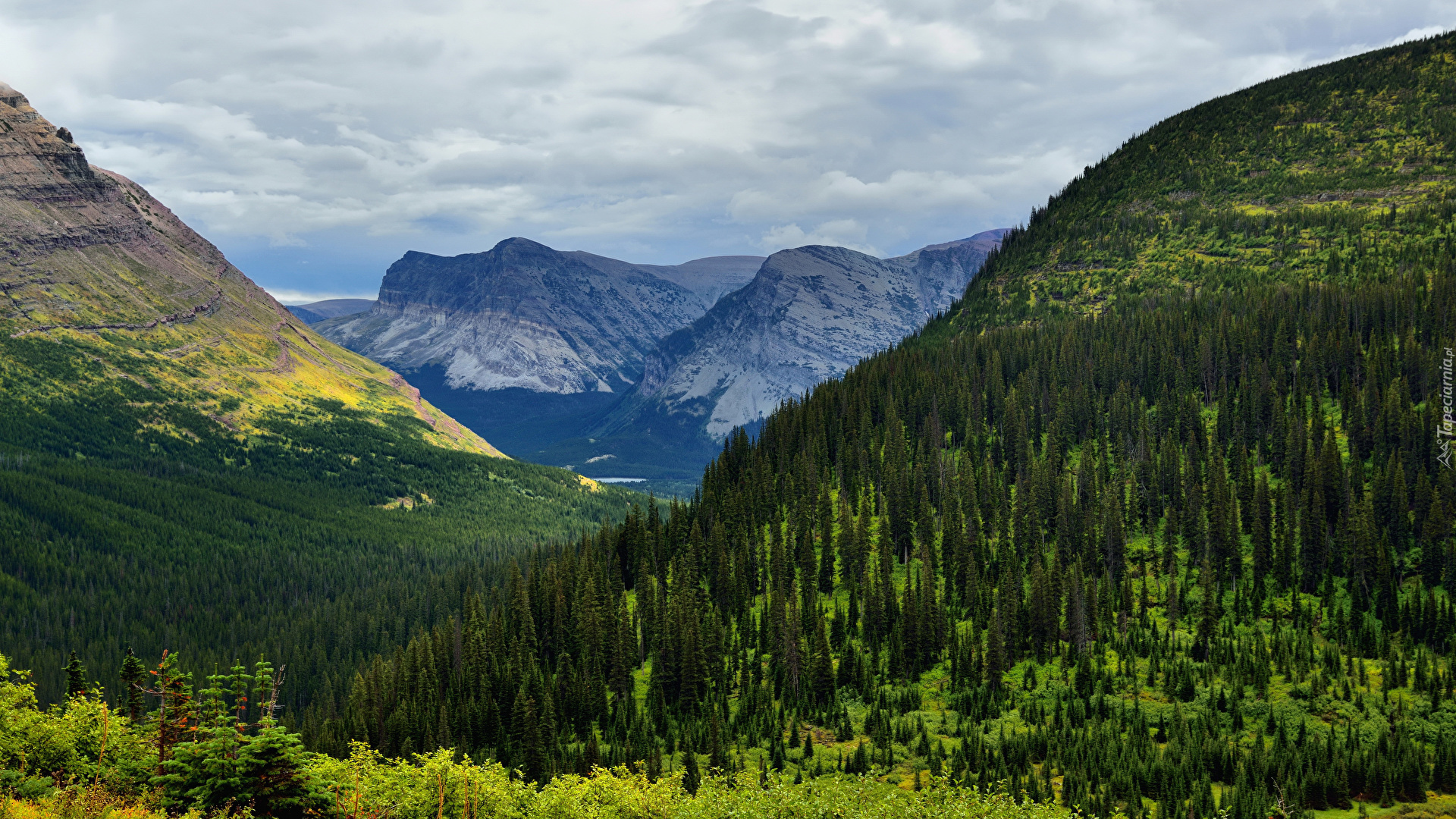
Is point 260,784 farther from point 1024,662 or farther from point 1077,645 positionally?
point 1077,645

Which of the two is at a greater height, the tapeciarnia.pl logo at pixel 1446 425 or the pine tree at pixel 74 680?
the tapeciarnia.pl logo at pixel 1446 425

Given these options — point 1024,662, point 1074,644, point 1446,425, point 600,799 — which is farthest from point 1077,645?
point 600,799

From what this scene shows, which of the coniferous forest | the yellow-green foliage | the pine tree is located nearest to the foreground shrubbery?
the yellow-green foliage

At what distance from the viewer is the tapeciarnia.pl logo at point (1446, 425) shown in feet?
559

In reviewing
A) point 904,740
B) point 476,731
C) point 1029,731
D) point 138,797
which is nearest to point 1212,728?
point 1029,731

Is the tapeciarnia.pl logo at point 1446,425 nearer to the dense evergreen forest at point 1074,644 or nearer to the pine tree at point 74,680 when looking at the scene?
the dense evergreen forest at point 1074,644

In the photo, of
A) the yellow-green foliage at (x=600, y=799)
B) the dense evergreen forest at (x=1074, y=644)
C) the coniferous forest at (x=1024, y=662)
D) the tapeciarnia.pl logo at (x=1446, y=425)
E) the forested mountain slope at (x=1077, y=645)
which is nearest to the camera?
the yellow-green foliage at (x=600, y=799)

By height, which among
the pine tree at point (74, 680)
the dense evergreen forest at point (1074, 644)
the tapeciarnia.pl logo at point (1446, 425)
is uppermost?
the tapeciarnia.pl logo at point (1446, 425)

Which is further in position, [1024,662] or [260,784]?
[1024,662]

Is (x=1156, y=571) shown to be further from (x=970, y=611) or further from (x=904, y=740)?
(x=904, y=740)

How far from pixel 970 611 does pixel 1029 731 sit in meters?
37.5

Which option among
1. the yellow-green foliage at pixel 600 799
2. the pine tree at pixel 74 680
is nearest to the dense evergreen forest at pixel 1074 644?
the yellow-green foliage at pixel 600 799

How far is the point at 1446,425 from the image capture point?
569 ft

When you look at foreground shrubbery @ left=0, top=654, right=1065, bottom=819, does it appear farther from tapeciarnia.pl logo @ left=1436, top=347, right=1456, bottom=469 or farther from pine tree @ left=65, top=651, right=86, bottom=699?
tapeciarnia.pl logo @ left=1436, top=347, right=1456, bottom=469
